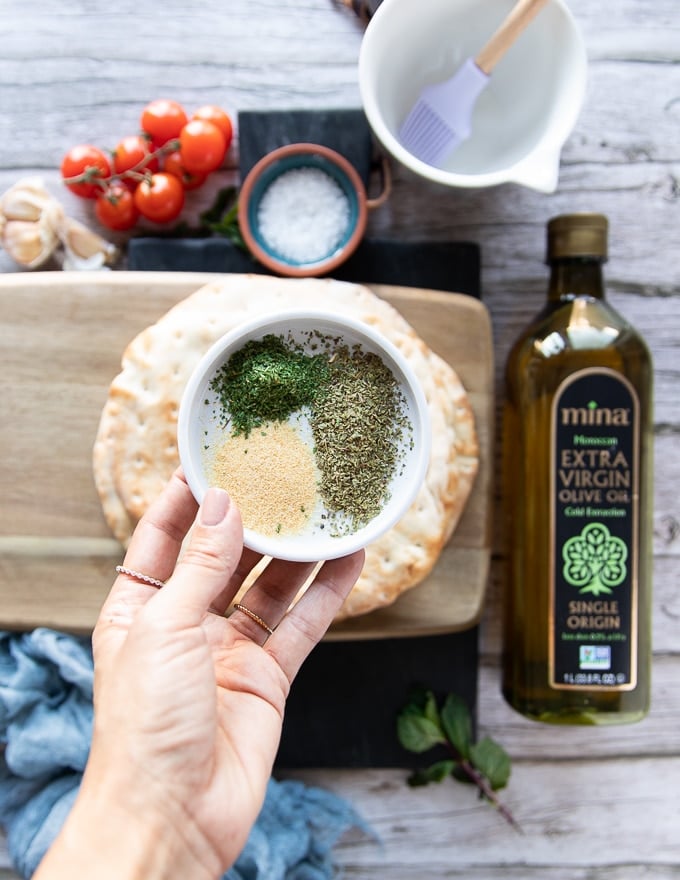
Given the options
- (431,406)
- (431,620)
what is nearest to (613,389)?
(431,406)

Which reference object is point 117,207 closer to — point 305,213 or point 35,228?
point 35,228

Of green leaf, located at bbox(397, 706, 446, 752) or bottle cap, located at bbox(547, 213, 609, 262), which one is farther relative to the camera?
green leaf, located at bbox(397, 706, 446, 752)

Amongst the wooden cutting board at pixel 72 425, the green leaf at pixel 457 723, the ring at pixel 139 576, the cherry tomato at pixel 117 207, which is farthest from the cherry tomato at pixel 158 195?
the green leaf at pixel 457 723

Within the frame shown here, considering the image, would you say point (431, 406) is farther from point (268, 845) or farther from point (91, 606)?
point (268, 845)

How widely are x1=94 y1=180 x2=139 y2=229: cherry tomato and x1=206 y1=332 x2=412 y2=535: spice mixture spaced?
1.53 feet

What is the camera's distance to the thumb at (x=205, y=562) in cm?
80

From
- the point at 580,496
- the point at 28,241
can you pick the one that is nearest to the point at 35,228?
the point at 28,241

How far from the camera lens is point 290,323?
960 mm

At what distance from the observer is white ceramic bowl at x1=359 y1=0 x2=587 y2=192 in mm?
1130

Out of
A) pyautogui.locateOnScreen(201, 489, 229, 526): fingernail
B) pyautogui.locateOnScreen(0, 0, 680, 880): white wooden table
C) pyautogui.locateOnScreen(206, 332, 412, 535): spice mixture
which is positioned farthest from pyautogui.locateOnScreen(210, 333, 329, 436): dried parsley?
pyautogui.locateOnScreen(0, 0, 680, 880): white wooden table

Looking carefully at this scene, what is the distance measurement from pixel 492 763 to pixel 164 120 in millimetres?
1162

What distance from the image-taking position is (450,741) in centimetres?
132

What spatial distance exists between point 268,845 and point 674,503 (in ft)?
2.89

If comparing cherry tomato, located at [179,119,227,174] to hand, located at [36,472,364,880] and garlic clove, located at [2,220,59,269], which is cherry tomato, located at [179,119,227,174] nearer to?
garlic clove, located at [2,220,59,269]
